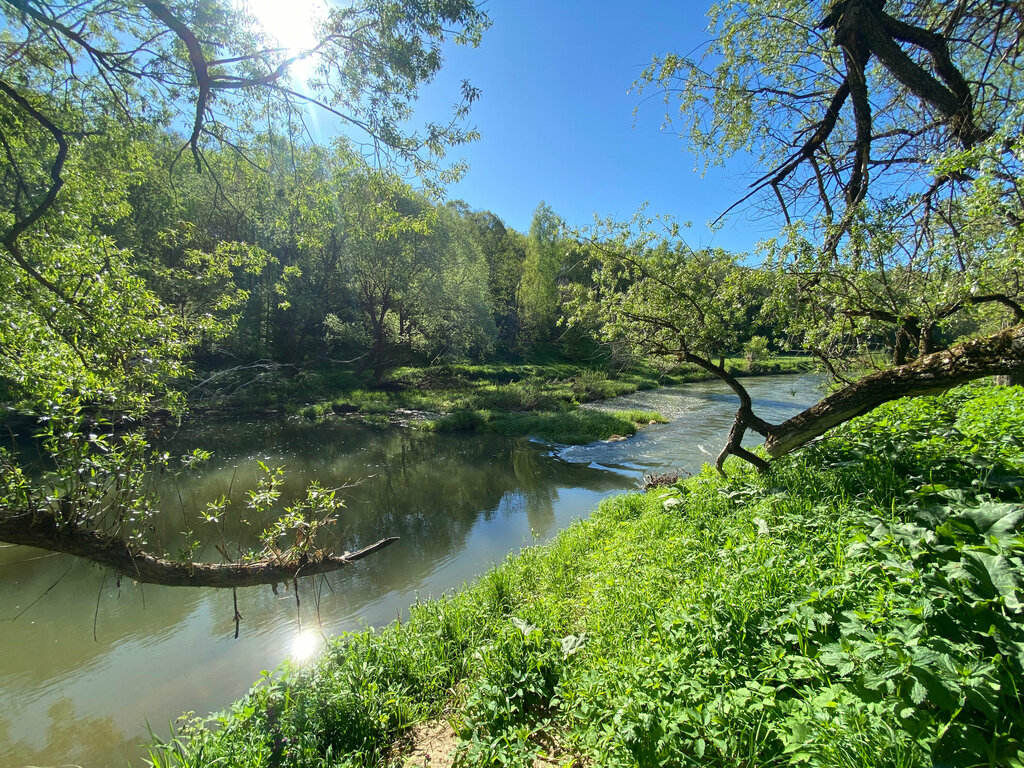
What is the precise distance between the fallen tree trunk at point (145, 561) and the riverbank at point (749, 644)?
1.01m

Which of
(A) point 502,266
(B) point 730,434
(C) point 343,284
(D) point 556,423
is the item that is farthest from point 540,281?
(B) point 730,434

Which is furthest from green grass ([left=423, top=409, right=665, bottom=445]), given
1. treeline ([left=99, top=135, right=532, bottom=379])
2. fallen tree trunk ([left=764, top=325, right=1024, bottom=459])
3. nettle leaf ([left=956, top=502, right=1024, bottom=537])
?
nettle leaf ([left=956, top=502, right=1024, bottom=537])

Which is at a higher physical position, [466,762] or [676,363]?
[676,363]

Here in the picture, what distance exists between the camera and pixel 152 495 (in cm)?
416

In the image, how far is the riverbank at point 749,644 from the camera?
5.91ft

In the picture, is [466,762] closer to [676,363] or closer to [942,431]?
[942,431]

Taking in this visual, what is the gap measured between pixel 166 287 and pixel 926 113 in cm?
1812

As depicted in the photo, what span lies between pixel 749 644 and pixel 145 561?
17.3ft

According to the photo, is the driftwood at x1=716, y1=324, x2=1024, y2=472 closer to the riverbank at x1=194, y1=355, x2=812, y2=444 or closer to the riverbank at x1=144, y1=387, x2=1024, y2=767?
the riverbank at x1=144, y1=387, x2=1024, y2=767

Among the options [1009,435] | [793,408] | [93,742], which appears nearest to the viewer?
[1009,435]

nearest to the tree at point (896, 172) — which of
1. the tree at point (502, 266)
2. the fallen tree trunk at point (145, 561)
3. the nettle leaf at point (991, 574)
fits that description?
the nettle leaf at point (991, 574)

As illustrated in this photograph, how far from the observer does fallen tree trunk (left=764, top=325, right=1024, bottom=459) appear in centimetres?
379

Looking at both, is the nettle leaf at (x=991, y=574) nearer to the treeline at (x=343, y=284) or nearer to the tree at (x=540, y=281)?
the treeline at (x=343, y=284)

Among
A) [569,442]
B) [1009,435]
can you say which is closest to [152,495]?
[1009,435]
